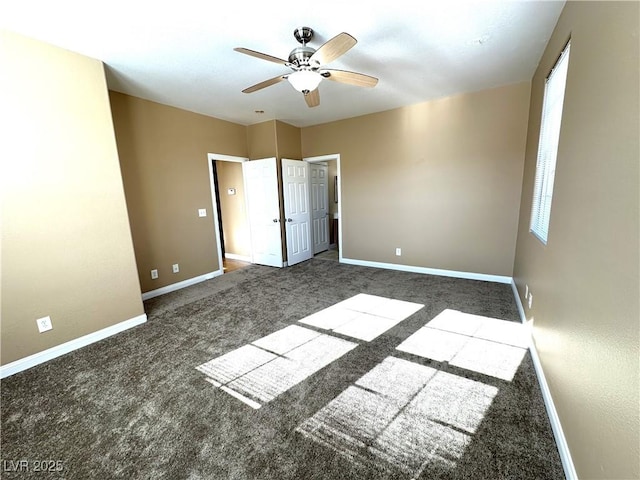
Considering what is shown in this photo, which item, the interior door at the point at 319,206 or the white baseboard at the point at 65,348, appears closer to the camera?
the white baseboard at the point at 65,348

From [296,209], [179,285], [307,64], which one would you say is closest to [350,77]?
[307,64]

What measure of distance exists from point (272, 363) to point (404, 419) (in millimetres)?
1083

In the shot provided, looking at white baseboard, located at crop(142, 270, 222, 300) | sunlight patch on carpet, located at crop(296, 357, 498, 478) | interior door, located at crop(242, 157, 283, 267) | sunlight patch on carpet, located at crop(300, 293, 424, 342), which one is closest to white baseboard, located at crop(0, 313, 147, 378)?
white baseboard, located at crop(142, 270, 222, 300)

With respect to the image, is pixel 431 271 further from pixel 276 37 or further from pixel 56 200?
pixel 56 200

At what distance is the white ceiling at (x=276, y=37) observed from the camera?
1.86 meters

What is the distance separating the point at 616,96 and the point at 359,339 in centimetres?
227

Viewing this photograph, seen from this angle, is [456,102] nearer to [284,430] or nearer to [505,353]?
[505,353]


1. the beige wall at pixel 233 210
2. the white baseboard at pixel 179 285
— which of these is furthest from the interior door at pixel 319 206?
the white baseboard at pixel 179 285

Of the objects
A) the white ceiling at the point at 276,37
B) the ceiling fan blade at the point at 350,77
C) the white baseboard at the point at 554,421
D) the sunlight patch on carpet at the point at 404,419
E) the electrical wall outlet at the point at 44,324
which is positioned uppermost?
the white ceiling at the point at 276,37

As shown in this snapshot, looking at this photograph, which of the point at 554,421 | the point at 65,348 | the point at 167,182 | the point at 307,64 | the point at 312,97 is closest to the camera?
the point at 554,421

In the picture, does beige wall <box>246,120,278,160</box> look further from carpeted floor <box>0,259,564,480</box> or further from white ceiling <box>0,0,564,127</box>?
carpeted floor <box>0,259,564,480</box>

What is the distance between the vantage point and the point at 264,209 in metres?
5.01

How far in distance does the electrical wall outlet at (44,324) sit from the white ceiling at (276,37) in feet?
7.61

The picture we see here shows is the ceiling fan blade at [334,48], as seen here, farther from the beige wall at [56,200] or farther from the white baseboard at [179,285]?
the white baseboard at [179,285]
